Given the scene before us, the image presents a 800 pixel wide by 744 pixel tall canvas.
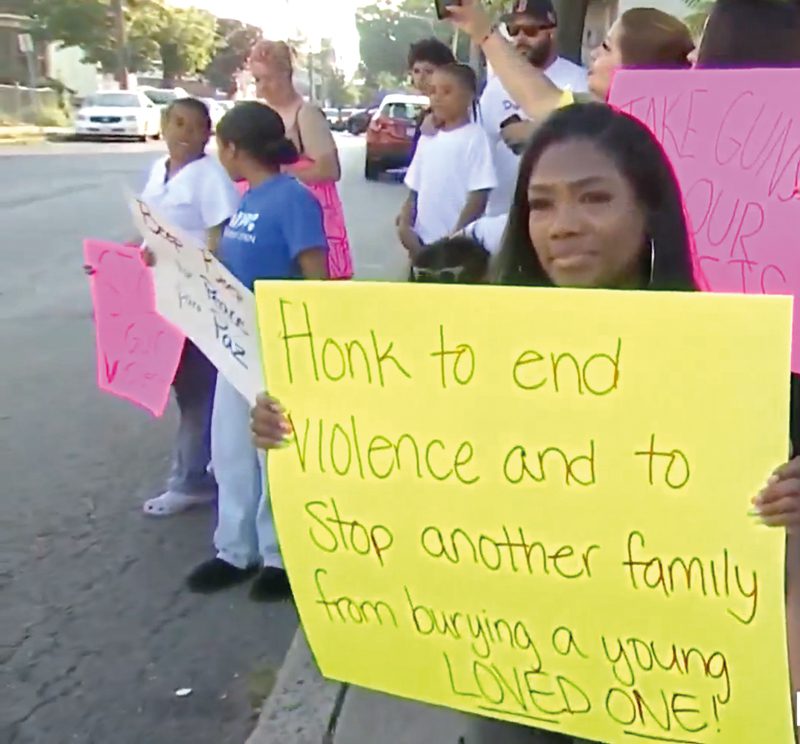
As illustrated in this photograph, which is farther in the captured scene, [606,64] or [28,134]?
[28,134]

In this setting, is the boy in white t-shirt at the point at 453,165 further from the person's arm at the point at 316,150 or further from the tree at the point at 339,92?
the tree at the point at 339,92

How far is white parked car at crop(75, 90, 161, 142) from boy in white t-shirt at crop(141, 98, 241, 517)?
28.5 metres

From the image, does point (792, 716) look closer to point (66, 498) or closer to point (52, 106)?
point (66, 498)

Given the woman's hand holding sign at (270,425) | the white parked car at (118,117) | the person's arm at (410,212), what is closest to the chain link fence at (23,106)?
the white parked car at (118,117)

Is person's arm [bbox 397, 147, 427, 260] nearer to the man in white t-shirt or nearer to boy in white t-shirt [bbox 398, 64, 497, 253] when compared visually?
boy in white t-shirt [bbox 398, 64, 497, 253]

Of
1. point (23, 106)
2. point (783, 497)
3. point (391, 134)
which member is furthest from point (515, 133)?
point (23, 106)

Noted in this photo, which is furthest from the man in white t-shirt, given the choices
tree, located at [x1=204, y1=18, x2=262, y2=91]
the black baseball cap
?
tree, located at [x1=204, y1=18, x2=262, y2=91]

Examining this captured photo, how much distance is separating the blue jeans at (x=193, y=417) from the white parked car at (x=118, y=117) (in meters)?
28.5

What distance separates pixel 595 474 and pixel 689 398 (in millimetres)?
174

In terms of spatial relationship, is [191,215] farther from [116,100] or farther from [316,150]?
[116,100]

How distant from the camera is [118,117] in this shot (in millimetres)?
31578

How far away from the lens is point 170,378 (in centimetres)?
421

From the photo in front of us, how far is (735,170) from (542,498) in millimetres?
1398

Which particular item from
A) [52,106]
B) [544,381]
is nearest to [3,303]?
[544,381]
